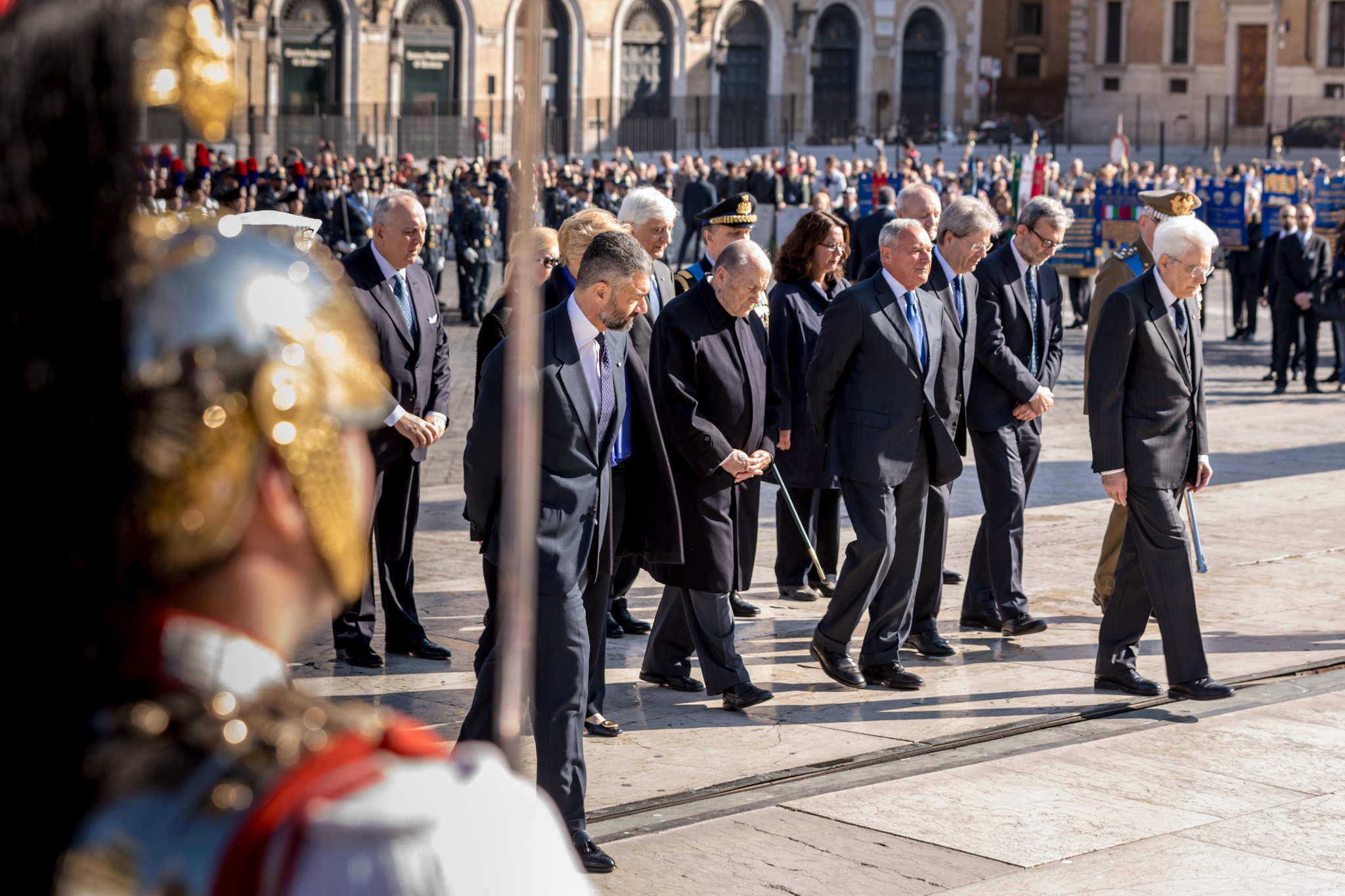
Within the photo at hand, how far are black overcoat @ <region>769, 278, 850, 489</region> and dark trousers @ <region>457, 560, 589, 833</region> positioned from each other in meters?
3.66

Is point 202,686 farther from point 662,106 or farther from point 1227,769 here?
point 662,106

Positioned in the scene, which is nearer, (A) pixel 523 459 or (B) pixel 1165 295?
(A) pixel 523 459

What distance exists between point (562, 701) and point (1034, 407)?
12.6 feet

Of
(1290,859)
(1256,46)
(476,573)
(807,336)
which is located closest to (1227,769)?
(1290,859)

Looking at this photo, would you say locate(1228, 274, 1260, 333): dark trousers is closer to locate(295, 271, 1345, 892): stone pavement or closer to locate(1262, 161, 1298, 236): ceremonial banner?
locate(1262, 161, 1298, 236): ceremonial banner

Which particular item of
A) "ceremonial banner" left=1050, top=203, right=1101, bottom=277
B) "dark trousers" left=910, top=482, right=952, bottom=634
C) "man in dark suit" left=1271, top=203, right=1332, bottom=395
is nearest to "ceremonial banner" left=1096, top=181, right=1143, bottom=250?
"ceremonial banner" left=1050, top=203, right=1101, bottom=277

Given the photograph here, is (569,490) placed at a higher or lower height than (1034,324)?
lower

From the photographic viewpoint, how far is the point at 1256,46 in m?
58.6

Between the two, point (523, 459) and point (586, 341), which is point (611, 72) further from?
point (523, 459)

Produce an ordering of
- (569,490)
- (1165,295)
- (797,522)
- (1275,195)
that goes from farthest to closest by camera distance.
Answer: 1. (1275,195)
2. (797,522)
3. (1165,295)
4. (569,490)

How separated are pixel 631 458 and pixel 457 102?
4166 cm

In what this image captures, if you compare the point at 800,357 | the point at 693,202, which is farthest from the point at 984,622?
the point at 693,202

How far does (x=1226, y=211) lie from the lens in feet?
76.1

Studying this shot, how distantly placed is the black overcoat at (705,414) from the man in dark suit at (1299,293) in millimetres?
12435
